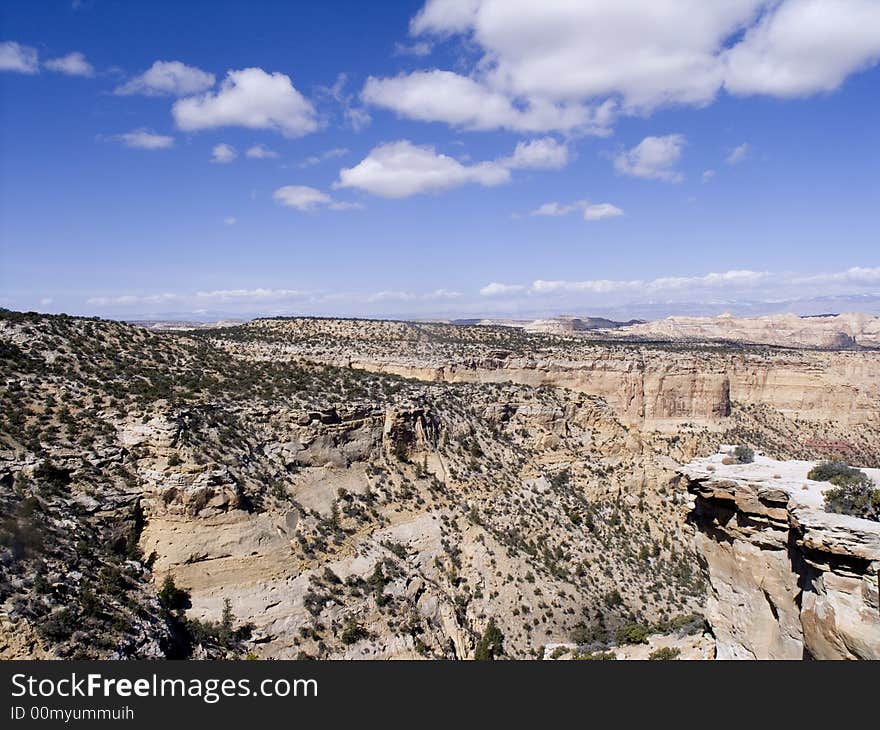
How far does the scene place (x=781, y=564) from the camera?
536 inches

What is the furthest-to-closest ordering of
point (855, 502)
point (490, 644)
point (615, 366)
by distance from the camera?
point (615, 366)
point (490, 644)
point (855, 502)

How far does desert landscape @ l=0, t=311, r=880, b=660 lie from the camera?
14094 millimetres

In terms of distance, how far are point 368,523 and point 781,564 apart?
1656 centimetres

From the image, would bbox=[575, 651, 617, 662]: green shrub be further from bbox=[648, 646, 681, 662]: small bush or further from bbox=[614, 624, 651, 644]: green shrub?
bbox=[614, 624, 651, 644]: green shrub

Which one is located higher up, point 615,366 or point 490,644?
point 615,366

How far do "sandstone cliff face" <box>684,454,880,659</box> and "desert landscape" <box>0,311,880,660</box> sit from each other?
0.18ft

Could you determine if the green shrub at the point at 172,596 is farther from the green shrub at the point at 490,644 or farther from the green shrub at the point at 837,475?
the green shrub at the point at 837,475

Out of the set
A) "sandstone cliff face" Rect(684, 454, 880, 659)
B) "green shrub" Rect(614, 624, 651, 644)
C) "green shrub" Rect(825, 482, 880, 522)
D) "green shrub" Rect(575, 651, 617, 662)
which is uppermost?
"green shrub" Rect(825, 482, 880, 522)

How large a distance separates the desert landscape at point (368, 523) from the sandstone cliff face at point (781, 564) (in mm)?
56

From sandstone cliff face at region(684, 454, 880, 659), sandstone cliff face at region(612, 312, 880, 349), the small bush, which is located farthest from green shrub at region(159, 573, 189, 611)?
sandstone cliff face at region(612, 312, 880, 349)

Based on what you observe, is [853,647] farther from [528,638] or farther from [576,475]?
[576,475]

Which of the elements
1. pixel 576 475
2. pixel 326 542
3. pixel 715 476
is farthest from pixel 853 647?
pixel 576 475

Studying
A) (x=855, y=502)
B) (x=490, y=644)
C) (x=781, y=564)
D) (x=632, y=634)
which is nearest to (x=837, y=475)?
(x=855, y=502)

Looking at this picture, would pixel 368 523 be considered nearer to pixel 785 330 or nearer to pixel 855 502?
pixel 855 502
